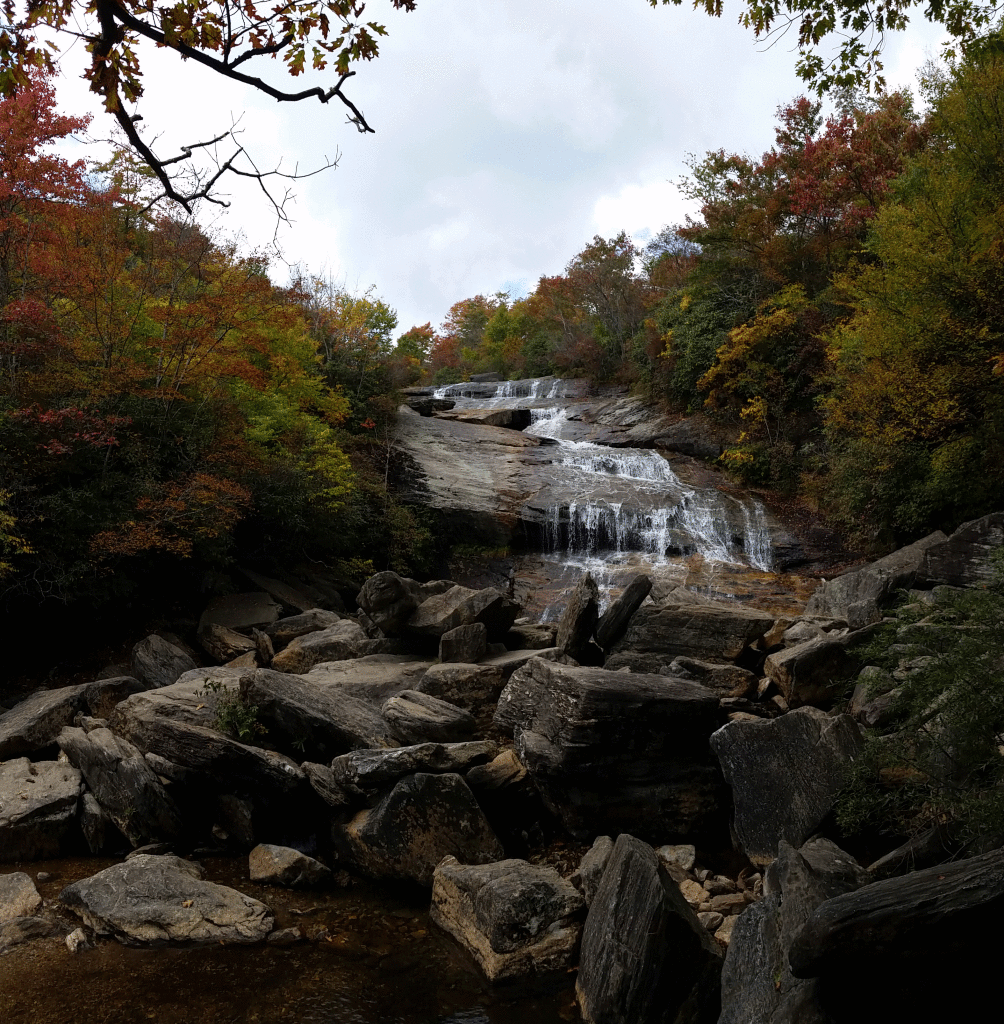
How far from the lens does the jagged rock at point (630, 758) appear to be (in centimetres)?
706

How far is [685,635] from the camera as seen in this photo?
9.34 m

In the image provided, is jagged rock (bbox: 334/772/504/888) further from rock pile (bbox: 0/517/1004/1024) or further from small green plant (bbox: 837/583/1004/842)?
small green plant (bbox: 837/583/1004/842)

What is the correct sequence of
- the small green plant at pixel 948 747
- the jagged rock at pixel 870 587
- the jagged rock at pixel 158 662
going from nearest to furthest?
the small green plant at pixel 948 747 < the jagged rock at pixel 870 587 < the jagged rock at pixel 158 662

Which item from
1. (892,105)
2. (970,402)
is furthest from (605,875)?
(892,105)

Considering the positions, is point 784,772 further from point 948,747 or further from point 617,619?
point 617,619

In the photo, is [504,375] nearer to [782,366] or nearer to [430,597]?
[782,366]

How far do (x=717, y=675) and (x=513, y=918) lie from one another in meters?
3.87

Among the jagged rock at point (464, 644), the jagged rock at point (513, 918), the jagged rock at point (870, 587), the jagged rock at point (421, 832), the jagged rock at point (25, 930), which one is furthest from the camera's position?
the jagged rock at point (870, 587)

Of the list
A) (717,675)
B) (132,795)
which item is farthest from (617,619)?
(132,795)

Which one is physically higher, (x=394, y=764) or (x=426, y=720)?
(x=426, y=720)

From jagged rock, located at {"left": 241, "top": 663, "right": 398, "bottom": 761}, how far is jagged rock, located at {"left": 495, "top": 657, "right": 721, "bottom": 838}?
84.2 inches

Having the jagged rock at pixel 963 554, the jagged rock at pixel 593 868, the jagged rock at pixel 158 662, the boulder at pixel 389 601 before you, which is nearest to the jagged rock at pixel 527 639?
the boulder at pixel 389 601

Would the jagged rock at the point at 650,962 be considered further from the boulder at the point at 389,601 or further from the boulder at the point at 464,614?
the boulder at the point at 389,601

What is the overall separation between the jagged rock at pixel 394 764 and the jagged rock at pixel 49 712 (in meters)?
4.41
